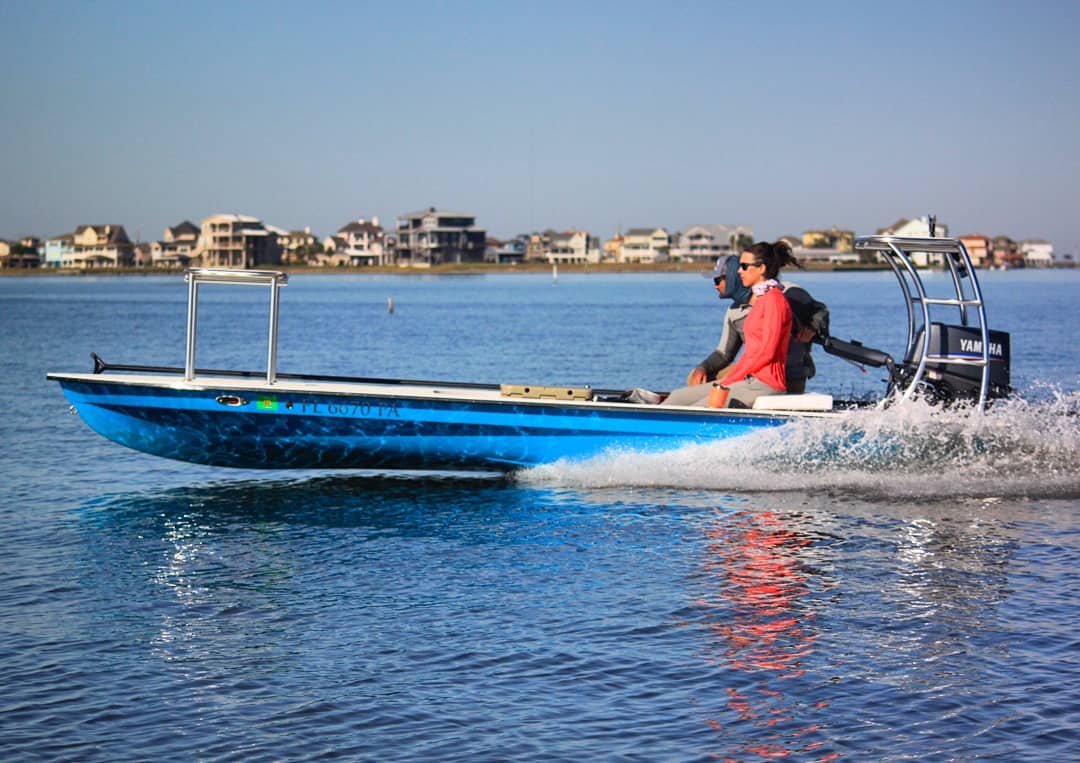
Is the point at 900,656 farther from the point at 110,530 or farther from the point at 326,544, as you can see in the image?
the point at 110,530

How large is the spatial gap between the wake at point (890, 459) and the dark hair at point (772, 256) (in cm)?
160


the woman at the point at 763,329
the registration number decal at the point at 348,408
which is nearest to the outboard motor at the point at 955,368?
the woman at the point at 763,329

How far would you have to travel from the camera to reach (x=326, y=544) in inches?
468

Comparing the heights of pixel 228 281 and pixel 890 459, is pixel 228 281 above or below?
above

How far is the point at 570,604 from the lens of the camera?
9633mm

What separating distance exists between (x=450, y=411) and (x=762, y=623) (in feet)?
18.1

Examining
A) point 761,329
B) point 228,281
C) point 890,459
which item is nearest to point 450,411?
point 228,281

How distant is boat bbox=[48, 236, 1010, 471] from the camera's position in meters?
13.4

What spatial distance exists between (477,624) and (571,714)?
1902mm

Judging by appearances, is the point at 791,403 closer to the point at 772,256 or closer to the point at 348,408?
the point at 772,256

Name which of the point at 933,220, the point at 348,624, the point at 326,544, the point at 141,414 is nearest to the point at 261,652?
the point at 348,624

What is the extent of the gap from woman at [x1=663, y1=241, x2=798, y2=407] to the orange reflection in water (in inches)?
51.0

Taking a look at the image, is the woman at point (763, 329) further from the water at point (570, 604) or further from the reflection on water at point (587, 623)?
the reflection on water at point (587, 623)

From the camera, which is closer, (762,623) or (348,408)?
(762,623)
